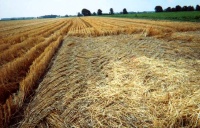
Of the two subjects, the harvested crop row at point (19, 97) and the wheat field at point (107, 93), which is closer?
the wheat field at point (107, 93)

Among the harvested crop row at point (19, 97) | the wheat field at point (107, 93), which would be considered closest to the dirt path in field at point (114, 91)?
the wheat field at point (107, 93)

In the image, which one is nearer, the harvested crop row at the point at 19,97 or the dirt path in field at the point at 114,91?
the dirt path in field at the point at 114,91

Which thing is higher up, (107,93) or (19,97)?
(107,93)

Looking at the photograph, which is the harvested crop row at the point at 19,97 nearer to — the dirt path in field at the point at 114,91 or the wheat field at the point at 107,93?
the wheat field at the point at 107,93

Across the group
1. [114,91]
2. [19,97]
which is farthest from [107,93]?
[19,97]

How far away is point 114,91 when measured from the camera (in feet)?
15.6

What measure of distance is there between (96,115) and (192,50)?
6.02m

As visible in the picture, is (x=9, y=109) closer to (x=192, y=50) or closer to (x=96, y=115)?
(x=96, y=115)

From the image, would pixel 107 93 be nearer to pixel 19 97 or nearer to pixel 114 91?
pixel 114 91

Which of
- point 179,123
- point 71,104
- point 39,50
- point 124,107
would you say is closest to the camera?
point 179,123

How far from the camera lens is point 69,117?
392cm

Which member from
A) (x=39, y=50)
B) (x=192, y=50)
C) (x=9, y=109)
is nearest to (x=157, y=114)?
(x=9, y=109)

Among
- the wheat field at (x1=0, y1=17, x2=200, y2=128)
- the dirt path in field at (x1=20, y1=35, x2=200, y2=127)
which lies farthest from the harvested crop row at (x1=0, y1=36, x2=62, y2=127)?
the dirt path in field at (x1=20, y1=35, x2=200, y2=127)

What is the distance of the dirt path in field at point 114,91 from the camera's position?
3.78m
